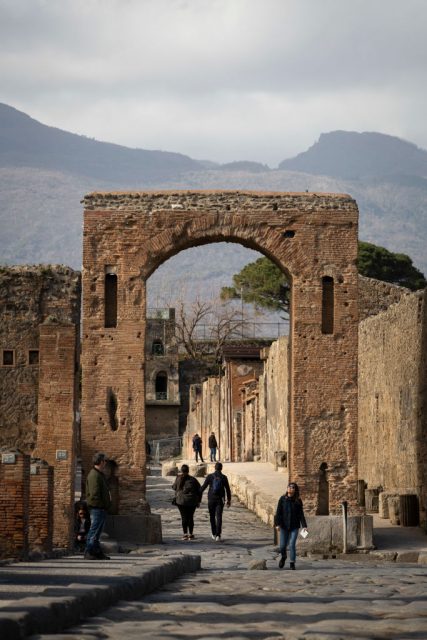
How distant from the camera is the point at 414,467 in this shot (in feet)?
78.7

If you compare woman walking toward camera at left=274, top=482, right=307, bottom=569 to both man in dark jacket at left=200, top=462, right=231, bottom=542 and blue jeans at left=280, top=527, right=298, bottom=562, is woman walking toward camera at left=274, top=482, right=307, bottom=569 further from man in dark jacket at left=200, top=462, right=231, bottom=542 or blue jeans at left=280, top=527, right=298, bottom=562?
man in dark jacket at left=200, top=462, right=231, bottom=542

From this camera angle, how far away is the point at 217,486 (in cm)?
2150

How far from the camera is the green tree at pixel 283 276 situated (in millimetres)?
66438

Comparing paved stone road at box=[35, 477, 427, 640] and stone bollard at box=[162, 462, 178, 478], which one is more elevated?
stone bollard at box=[162, 462, 178, 478]

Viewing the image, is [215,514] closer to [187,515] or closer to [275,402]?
[187,515]

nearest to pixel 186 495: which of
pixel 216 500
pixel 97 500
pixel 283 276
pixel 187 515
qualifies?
pixel 216 500

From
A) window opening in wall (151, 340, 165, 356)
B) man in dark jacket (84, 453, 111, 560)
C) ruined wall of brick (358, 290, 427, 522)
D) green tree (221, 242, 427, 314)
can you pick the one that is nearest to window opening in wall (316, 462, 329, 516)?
ruined wall of brick (358, 290, 427, 522)

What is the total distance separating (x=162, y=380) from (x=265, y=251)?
6268 centimetres

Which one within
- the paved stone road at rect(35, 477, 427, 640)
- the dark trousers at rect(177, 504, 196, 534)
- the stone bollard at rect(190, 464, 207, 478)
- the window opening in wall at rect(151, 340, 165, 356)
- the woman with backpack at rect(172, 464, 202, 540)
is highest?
the window opening in wall at rect(151, 340, 165, 356)

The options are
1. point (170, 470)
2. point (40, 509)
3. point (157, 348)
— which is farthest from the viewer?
point (157, 348)

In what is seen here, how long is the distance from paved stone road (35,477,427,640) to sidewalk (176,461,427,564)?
2.09 metres

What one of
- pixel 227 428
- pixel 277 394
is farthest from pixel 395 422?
pixel 227 428

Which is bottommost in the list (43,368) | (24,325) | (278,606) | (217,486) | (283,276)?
(278,606)

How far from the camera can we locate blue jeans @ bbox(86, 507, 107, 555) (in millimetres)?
15539
